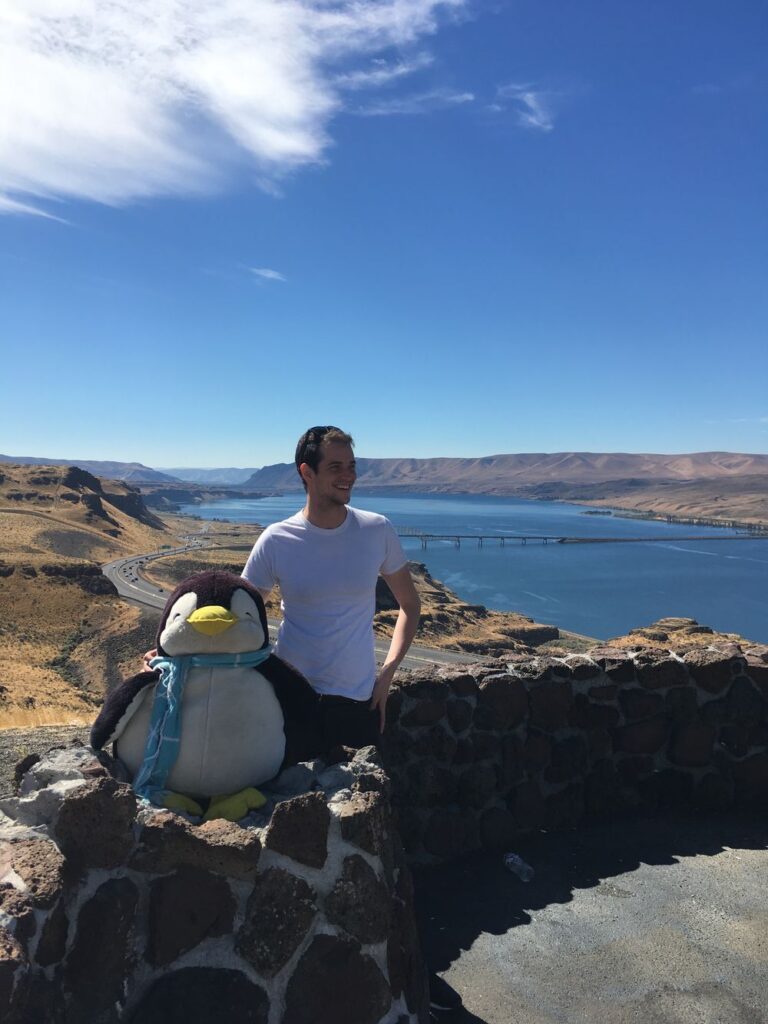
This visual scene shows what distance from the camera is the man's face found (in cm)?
293

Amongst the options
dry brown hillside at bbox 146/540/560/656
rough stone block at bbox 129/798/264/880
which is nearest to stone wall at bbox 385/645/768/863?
rough stone block at bbox 129/798/264/880

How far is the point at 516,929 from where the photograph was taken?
349 centimetres

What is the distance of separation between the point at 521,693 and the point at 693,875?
126cm

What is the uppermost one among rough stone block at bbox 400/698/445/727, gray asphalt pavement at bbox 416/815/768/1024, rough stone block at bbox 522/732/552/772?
rough stone block at bbox 400/698/445/727

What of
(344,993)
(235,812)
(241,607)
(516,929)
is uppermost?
(241,607)

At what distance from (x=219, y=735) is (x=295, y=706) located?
1.04ft

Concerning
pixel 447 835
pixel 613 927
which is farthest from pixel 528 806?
pixel 613 927

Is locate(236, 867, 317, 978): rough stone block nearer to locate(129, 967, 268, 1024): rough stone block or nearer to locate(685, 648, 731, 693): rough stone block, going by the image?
locate(129, 967, 268, 1024): rough stone block

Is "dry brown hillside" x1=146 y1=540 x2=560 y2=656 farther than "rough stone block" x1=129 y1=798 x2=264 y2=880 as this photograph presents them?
Yes

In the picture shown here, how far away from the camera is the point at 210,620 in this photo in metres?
2.37

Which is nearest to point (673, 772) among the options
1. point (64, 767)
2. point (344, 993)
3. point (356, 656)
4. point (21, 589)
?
point (356, 656)

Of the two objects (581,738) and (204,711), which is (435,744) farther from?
(204,711)

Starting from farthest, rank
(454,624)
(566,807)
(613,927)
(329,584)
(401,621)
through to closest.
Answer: (454,624), (566,807), (613,927), (401,621), (329,584)

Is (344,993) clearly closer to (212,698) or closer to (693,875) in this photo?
(212,698)
